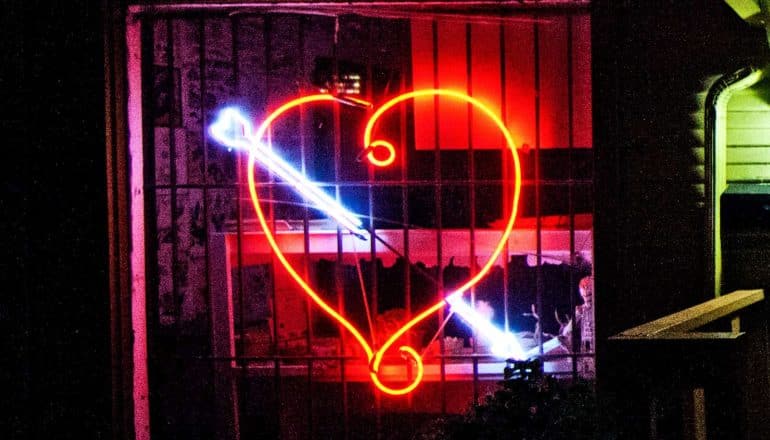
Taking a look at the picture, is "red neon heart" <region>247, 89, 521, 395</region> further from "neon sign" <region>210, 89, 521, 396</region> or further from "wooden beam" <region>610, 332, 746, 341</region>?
"wooden beam" <region>610, 332, 746, 341</region>

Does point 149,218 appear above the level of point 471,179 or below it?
below

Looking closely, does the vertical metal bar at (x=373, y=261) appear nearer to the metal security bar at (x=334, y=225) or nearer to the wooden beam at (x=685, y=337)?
the metal security bar at (x=334, y=225)

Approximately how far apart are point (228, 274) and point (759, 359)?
13.4 ft

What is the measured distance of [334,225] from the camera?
20.9 ft

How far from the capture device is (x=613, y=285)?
217 inches

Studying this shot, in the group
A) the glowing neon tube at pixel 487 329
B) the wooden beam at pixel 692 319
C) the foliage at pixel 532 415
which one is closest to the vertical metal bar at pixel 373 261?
the glowing neon tube at pixel 487 329

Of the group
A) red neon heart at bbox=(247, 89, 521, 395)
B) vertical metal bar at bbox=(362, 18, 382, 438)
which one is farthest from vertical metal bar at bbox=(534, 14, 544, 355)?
vertical metal bar at bbox=(362, 18, 382, 438)

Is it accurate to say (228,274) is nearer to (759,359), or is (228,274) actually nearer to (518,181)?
(518,181)

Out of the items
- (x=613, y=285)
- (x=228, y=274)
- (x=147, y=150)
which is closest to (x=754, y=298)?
(x=613, y=285)

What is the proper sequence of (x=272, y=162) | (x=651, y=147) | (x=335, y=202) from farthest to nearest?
(x=651, y=147), (x=335, y=202), (x=272, y=162)

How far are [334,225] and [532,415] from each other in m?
2.94

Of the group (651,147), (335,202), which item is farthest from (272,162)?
(651,147)

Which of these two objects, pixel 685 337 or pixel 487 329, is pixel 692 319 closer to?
pixel 685 337

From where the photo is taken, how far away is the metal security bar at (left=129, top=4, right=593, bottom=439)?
221 inches
